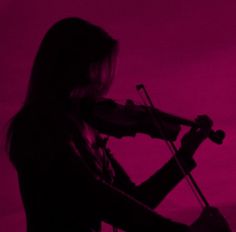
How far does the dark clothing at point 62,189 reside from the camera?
704 mm

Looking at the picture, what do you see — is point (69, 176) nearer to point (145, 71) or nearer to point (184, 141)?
point (184, 141)

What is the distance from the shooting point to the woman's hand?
3.59 feet

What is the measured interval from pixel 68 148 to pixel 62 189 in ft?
0.20

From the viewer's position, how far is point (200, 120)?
123 cm

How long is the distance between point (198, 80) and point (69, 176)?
1856mm

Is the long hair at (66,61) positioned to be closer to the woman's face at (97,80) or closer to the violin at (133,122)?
the woman's face at (97,80)

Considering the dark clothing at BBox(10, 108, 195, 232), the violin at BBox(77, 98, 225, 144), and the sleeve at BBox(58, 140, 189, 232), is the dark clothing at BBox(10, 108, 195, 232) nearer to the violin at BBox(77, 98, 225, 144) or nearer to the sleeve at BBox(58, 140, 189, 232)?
the sleeve at BBox(58, 140, 189, 232)

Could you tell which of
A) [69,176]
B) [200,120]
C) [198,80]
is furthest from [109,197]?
[198,80]

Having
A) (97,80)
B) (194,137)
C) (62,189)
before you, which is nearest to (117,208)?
(62,189)

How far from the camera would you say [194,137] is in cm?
116

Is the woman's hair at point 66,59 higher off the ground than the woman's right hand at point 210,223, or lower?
higher

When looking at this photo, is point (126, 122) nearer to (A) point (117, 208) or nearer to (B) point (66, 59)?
(B) point (66, 59)

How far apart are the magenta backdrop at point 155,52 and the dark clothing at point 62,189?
165cm

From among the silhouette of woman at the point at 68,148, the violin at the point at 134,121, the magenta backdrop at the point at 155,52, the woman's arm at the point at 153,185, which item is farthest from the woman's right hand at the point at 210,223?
the magenta backdrop at the point at 155,52
